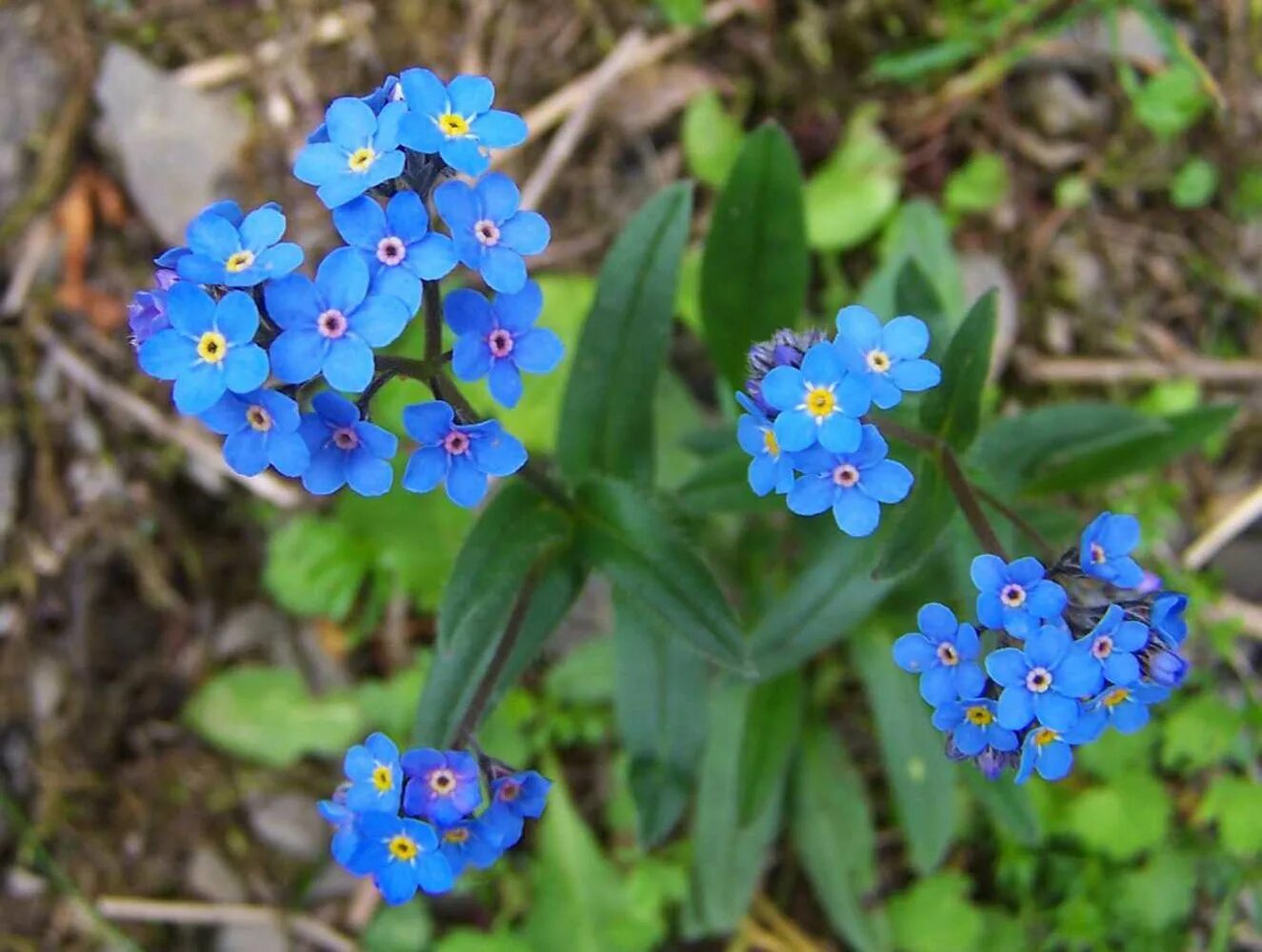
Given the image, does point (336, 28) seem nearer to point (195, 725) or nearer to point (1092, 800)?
point (195, 725)

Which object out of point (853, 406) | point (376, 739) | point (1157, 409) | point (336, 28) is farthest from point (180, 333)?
point (1157, 409)

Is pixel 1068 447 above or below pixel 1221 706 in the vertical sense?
above

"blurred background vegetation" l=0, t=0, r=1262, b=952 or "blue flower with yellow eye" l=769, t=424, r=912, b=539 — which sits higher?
"blue flower with yellow eye" l=769, t=424, r=912, b=539

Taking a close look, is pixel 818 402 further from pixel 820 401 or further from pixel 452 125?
pixel 452 125

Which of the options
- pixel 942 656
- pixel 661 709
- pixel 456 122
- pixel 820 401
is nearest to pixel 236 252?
pixel 456 122

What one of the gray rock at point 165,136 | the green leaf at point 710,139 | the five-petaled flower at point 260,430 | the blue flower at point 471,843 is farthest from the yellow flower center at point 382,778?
the gray rock at point 165,136

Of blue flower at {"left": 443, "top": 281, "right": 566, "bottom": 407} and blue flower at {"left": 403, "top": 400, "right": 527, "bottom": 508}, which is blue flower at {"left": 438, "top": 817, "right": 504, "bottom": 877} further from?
blue flower at {"left": 443, "top": 281, "right": 566, "bottom": 407}

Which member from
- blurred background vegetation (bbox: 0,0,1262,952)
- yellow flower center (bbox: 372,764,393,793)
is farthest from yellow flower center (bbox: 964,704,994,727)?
blurred background vegetation (bbox: 0,0,1262,952)
